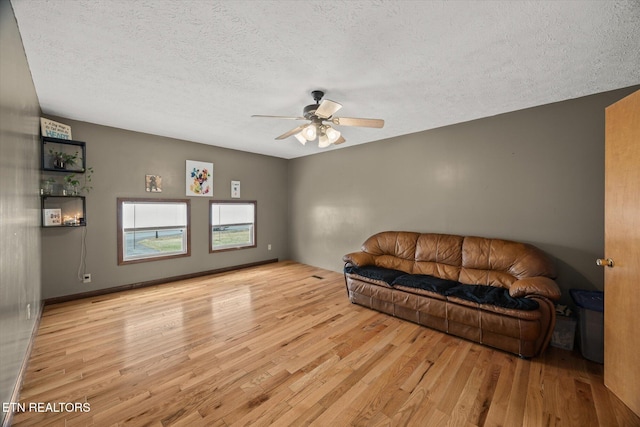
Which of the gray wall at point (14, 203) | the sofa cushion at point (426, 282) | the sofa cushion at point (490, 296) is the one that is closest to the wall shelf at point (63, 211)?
the gray wall at point (14, 203)

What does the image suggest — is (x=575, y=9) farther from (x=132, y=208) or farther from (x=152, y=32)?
(x=132, y=208)

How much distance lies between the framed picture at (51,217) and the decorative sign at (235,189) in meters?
2.66

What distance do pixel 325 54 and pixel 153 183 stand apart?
390cm

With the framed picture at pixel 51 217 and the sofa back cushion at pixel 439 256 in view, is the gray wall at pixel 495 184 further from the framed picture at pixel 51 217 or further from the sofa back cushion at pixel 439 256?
the framed picture at pixel 51 217

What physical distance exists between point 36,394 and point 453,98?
4.66 metres

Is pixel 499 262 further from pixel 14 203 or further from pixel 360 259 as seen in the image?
pixel 14 203

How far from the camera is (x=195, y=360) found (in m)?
2.25

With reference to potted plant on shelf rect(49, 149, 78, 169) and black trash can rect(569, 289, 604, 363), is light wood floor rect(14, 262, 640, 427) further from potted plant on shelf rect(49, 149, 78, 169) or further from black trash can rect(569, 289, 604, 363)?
potted plant on shelf rect(49, 149, 78, 169)

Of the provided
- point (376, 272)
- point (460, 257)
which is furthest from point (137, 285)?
point (460, 257)

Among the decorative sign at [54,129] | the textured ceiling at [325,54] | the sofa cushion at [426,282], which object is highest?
the textured ceiling at [325,54]

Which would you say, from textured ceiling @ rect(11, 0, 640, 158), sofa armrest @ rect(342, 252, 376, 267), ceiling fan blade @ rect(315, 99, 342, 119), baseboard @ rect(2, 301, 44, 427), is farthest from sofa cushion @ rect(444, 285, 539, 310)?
baseboard @ rect(2, 301, 44, 427)

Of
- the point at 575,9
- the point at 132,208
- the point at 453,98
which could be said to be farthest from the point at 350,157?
the point at 132,208

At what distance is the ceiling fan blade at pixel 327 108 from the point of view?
2.26 meters

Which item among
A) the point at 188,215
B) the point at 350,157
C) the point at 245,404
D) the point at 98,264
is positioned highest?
the point at 350,157
